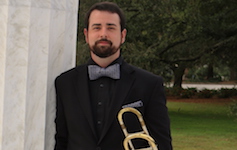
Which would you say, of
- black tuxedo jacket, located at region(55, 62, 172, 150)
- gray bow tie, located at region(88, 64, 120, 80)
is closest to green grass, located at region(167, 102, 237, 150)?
black tuxedo jacket, located at region(55, 62, 172, 150)

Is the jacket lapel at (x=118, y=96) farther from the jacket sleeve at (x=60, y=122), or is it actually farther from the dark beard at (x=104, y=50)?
the jacket sleeve at (x=60, y=122)

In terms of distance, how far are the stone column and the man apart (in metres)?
0.12

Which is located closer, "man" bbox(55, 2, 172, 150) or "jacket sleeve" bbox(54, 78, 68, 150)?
"man" bbox(55, 2, 172, 150)

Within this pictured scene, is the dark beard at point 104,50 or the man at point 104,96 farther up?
the dark beard at point 104,50

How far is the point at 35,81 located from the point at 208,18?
14960mm

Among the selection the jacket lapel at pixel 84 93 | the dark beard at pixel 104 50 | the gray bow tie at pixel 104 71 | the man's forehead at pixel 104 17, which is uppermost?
the man's forehead at pixel 104 17

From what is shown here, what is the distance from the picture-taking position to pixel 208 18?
16.9m

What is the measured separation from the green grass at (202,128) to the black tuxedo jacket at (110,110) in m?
8.22

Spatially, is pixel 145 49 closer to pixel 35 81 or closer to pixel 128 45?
pixel 128 45

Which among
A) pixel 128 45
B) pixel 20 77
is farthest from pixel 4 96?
pixel 128 45

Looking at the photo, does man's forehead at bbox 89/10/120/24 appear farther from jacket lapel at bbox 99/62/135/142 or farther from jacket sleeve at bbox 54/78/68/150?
jacket sleeve at bbox 54/78/68/150

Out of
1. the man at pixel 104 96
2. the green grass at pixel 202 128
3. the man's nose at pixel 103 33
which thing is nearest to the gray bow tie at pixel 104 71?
the man at pixel 104 96

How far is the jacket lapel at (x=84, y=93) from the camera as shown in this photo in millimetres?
2551

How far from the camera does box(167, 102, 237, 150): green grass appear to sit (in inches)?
445
